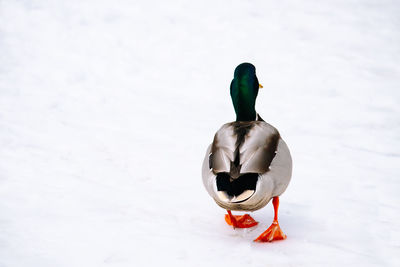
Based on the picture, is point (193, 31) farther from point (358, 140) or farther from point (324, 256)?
point (324, 256)

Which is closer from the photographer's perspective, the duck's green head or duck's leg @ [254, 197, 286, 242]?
duck's leg @ [254, 197, 286, 242]

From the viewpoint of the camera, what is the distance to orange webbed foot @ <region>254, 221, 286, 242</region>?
155 inches

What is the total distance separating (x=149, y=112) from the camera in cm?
710

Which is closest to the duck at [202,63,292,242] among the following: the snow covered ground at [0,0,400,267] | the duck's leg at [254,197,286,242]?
the duck's leg at [254,197,286,242]

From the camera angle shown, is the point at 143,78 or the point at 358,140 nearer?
the point at 358,140

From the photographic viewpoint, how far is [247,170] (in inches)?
139

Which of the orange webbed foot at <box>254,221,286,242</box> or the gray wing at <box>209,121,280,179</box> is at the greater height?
the gray wing at <box>209,121,280,179</box>

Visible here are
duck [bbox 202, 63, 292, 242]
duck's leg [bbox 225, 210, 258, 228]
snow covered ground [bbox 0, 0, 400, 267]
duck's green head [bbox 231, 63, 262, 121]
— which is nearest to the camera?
duck [bbox 202, 63, 292, 242]

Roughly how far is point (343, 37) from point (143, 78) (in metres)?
3.59

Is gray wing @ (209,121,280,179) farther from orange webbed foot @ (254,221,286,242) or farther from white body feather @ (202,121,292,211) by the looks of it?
orange webbed foot @ (254,221,286,242)

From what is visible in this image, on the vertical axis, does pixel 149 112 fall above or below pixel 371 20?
below

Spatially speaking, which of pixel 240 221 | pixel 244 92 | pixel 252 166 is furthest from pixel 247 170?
pixel 244 92

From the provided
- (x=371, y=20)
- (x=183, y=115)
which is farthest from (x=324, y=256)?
(x=371, y=20)

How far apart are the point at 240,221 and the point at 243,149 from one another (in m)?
0.85
